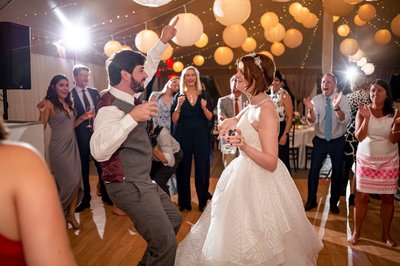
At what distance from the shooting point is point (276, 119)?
2.12m

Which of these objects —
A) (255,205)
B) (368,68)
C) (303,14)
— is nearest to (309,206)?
(255,205)

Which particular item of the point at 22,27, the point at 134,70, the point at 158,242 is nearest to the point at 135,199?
the point at 158,242

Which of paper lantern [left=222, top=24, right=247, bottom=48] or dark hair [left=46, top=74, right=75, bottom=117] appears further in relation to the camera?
paper lantern [left=222, top=24, right=247, bottom=48]

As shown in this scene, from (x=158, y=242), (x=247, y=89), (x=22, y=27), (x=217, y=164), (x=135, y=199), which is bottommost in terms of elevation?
(x=217, y=164)

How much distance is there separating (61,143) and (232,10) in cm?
214

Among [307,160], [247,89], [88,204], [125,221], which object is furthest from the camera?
[307,160]

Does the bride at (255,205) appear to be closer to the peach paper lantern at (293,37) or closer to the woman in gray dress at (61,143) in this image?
the woman in gray dress at (61,143)

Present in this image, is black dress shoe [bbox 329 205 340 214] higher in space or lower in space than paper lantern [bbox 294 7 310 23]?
lower

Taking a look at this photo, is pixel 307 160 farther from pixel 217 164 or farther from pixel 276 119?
pixel 276 119

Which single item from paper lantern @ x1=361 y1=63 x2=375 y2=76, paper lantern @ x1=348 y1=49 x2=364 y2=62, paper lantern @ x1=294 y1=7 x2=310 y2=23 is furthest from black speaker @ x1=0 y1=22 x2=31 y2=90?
paper lantern @ x1=361 y1=63 x2=375 y2=76

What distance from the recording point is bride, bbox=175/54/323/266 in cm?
202

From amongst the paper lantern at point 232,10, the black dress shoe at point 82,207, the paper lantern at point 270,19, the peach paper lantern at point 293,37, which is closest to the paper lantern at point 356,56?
the peach paper lantern at point 293,37

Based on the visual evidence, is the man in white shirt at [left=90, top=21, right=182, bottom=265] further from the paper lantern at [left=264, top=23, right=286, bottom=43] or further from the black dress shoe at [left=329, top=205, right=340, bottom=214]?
the paper lantern at [left=264, top=23, right=286, bottom=43]

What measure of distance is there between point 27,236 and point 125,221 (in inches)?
136
